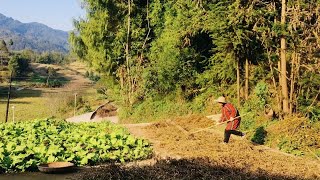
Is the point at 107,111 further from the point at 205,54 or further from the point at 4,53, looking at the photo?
the point at 4,53

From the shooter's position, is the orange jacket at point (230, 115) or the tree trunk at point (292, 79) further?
the tree trunk at point (292, 79)

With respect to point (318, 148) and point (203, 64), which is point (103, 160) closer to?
point (318, 148)

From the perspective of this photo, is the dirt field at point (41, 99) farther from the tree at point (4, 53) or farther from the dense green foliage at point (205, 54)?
the dense green foliage at point (205, 54)

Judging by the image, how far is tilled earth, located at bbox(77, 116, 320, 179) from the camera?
7688 mm

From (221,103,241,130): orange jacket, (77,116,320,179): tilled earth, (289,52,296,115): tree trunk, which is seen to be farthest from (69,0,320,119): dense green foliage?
(77,116,320,179): tilled earth

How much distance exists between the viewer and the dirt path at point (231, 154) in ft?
27.5

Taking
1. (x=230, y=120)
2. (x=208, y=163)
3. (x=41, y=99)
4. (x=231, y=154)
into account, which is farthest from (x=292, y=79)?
(x=41, y=99)

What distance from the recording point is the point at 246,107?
16094 mm

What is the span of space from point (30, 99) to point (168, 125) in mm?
60478

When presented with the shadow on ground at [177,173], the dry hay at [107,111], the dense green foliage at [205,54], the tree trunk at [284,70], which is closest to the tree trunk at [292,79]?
the dense green foliage at [205,54]

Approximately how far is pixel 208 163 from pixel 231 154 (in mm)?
1325

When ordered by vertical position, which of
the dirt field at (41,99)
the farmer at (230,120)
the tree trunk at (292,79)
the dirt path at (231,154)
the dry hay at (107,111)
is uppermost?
the tree trunk at (292,79)

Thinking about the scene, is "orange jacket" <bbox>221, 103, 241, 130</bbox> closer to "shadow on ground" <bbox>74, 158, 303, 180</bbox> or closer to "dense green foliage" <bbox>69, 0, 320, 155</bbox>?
"dense green foliage" <bbox>69, 0, 320, 155</bbox>

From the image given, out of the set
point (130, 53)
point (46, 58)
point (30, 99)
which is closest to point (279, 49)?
point (130, 53)
